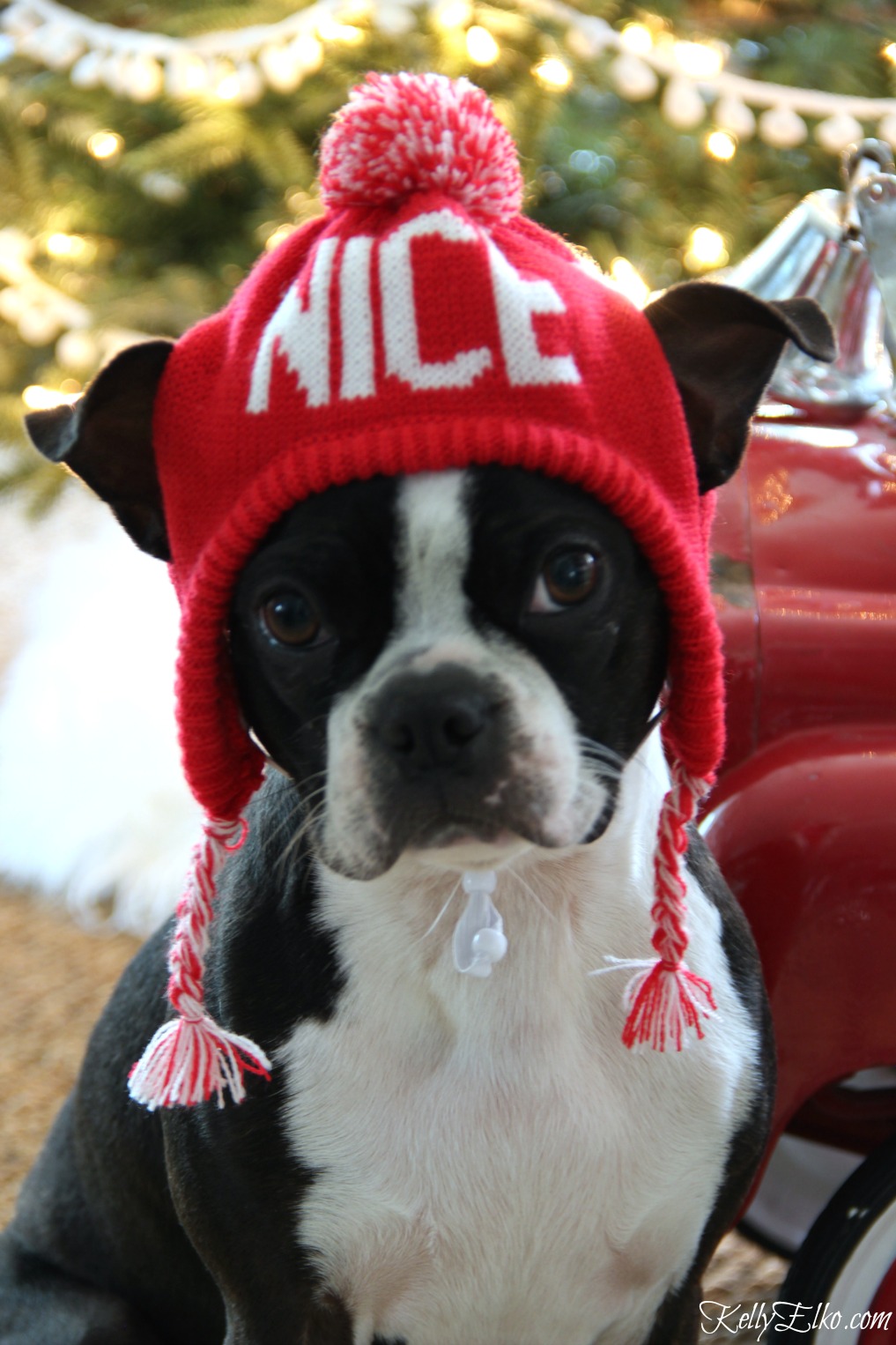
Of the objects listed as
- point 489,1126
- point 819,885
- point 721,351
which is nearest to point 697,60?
point 721,351

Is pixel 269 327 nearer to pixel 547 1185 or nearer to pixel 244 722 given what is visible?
pixel 244 722

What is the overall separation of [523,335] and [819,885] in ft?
1.60

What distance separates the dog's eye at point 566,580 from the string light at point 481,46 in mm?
1800

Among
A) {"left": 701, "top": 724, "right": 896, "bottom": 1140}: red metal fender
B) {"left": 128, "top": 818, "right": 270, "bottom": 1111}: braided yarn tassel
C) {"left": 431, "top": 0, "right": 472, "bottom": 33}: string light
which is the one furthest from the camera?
{"left": 431, "top": 0, "right": 472, "bottom": 33}: string light

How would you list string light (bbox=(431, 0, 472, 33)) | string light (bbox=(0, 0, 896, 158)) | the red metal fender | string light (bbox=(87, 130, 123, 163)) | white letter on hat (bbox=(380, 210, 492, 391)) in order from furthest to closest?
string light (bbox=(87, 130, 123, 163)), string light (bbox=(431, 0, 472, 33)), string light (bbox=(0, 0, 896, 158)), the red metal fender, white letter on hat (bbox=(380, 210, 492, 391))

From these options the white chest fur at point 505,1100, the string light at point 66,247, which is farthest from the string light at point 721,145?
the white chest fur at point 505,1100

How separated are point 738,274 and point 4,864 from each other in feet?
5.64

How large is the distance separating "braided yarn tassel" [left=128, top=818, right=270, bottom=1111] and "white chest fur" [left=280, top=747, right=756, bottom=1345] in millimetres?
41

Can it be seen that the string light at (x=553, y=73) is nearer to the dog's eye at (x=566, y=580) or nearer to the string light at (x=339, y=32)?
the string light at (x=339, y=32)

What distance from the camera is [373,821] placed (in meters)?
0.79

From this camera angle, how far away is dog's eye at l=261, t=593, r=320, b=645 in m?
0.81

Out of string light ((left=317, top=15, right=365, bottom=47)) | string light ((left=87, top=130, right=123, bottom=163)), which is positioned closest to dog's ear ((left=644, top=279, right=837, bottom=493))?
string light ((left=317, top=15, right=365, bottom=47))

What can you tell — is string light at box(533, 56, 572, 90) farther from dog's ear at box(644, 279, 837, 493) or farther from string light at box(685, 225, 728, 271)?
dog's ear at box(644, 279, 837, 493)

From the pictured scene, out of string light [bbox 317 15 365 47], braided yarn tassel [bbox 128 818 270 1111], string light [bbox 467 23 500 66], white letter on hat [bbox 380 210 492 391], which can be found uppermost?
white letter on hat [bbox 380 210 492 391]
